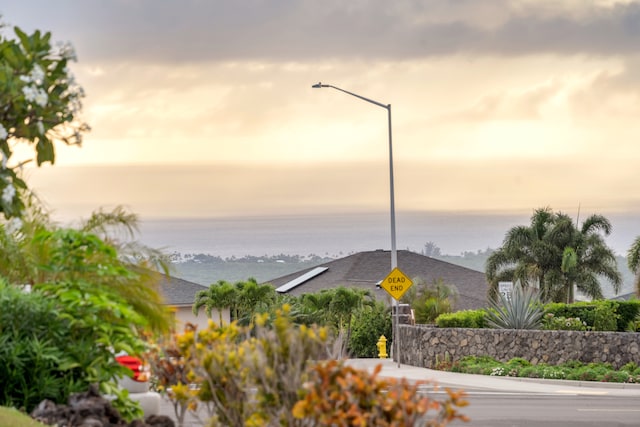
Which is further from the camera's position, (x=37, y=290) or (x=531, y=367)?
(x=531, y=367)

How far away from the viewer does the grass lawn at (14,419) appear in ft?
29.9

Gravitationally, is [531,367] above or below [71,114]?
below

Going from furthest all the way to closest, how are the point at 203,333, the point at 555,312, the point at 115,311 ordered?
1. the point at 555,312
2. the point at 115,311
3. the point at 203,333

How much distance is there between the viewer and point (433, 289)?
2085 inches

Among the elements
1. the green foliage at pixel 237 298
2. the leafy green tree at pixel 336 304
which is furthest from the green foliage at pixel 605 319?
the green foliage at pixel 237 298

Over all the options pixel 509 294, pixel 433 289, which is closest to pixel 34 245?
pixel 509 294

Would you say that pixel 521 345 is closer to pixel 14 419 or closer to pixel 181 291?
pixel 14 419

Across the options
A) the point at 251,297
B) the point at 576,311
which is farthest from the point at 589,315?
the point at 251,297

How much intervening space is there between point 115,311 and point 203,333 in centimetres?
109

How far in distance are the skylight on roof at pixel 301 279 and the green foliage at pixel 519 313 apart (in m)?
28.9

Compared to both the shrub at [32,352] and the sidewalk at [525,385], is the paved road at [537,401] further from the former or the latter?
the shrub at [32,352]

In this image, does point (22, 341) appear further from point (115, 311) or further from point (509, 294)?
point (509, 294)

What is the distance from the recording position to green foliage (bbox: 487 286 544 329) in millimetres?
33125

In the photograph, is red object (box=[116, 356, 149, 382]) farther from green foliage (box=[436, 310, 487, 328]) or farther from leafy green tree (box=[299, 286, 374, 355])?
leafy green tree (box=[299, 286, 374, 355])
